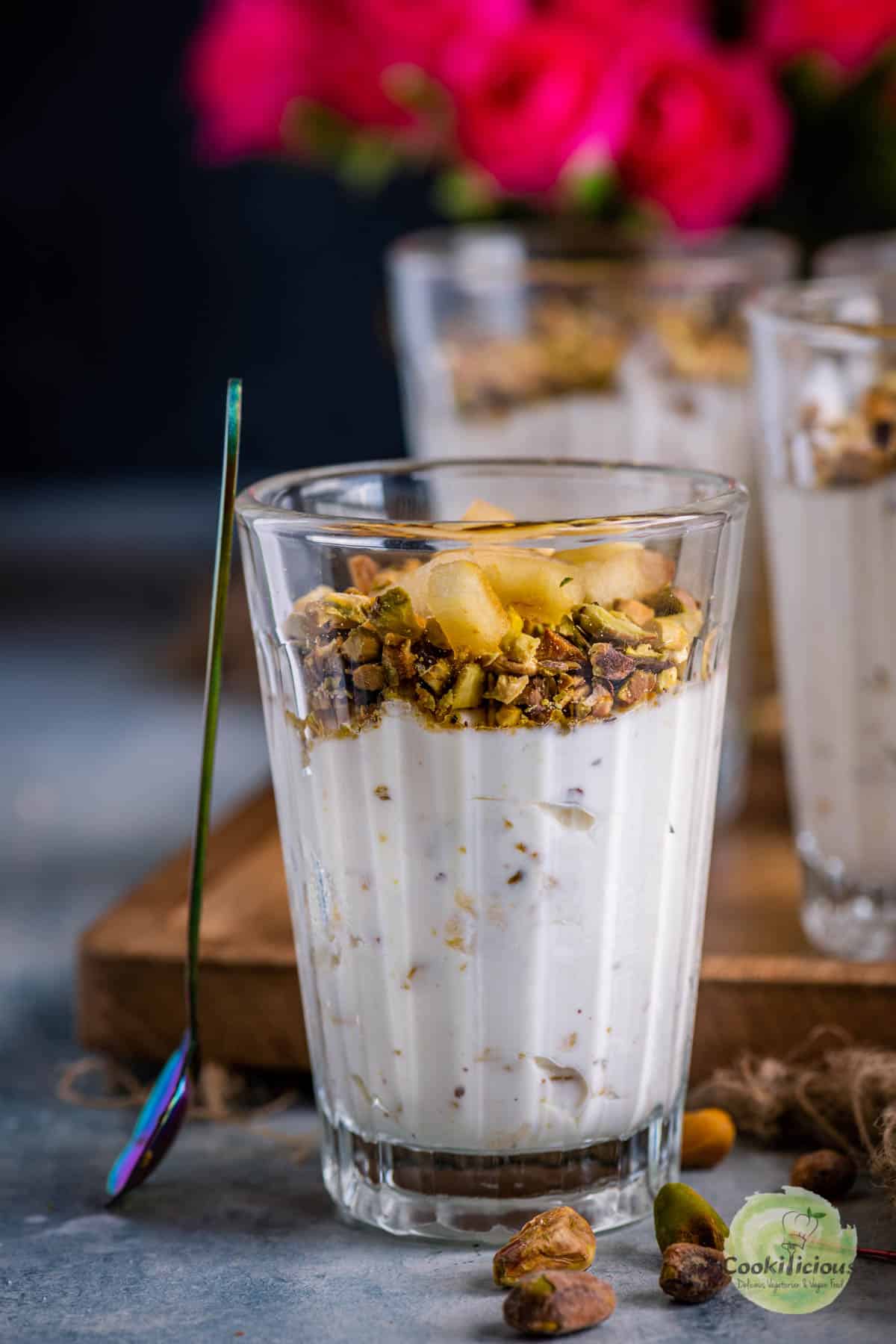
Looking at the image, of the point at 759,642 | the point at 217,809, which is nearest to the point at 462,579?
the point at 217,809

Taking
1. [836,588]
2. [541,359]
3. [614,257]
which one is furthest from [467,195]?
[836,588]

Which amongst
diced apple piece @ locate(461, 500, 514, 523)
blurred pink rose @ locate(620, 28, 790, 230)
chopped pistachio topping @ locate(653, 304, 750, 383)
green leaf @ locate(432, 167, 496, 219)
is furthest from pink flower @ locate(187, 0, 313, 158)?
diced apple piece @ locate(461, 500, 514, 523)

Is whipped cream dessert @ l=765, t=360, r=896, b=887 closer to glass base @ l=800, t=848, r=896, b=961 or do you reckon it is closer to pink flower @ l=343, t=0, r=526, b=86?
glass base @ l=800, t=848, r=896, b=961

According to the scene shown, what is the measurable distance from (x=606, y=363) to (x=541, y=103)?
19cm

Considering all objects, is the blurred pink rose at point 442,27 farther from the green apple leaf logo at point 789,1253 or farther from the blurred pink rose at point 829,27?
the green apple leaf logo at point 789,1253

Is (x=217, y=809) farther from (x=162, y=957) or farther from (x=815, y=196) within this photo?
(x=815, y=196)

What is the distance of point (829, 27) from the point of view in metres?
1.26

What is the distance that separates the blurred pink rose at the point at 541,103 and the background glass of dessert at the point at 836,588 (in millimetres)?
311

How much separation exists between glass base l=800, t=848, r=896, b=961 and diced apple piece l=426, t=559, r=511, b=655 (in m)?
0.38

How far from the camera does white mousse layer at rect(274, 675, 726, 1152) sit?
69 centimetres

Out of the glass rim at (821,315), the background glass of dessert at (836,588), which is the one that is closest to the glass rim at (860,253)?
the glass rim at (821,315)

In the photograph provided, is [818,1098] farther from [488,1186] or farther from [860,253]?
[860,253]

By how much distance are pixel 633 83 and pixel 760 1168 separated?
2.53 feet

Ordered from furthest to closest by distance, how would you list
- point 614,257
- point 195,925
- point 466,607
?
point 614,257 < point 195,925 < point 466,607
